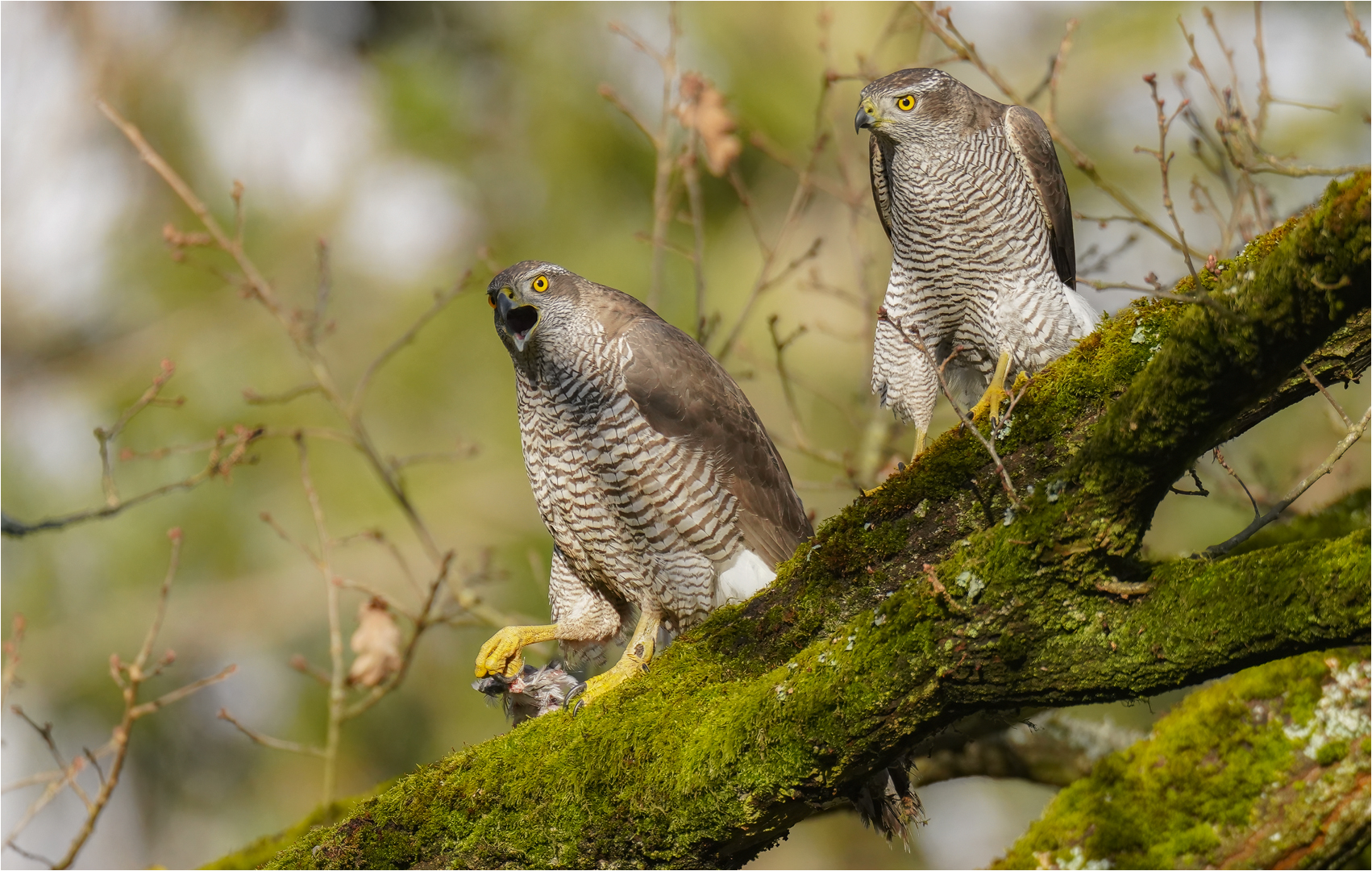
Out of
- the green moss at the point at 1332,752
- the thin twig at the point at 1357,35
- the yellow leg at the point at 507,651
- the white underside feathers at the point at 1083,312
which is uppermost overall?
the thin twig at the point at 1357,35

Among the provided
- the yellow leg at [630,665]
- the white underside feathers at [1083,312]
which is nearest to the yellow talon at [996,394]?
the white underside feathers at [1083,312]

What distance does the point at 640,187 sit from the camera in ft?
35.9

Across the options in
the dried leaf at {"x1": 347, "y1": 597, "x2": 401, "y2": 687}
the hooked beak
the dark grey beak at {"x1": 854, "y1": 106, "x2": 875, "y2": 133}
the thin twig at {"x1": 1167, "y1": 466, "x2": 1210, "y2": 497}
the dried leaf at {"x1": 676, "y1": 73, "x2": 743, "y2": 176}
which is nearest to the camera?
the thin twig at {"x1": 1167, "y1": 466, "x2": 1210, "y2": 497}

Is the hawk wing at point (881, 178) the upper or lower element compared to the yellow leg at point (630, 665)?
upper

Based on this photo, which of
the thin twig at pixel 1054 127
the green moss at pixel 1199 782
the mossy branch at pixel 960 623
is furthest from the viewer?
the thin twig at pixel 1054 127

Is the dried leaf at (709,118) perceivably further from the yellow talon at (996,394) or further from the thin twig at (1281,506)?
the thin twig at (1281,506)

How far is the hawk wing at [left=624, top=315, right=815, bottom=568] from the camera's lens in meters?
4.33

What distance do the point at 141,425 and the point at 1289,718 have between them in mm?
10386

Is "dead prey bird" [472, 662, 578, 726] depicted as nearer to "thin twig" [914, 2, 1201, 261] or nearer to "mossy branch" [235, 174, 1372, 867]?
"mossy branch" [235, 174, 1372, 867]

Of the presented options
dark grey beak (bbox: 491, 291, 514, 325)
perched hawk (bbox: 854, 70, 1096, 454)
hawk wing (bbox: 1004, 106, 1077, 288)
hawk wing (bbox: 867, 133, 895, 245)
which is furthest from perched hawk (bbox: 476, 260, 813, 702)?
hawk wing (bbox: 1004, 106, 1077, 288)

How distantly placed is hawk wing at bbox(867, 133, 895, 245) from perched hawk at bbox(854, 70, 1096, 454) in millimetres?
87

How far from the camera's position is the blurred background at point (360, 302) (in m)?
9.42

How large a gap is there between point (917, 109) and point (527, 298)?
71.7 inches

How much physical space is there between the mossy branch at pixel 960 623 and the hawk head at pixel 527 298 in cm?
155
